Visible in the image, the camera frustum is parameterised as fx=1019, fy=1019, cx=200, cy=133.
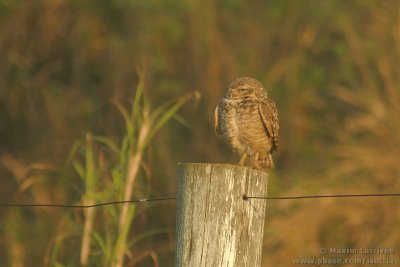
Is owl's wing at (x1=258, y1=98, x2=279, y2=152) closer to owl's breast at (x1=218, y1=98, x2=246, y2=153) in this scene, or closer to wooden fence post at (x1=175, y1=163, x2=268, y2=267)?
owl's breast at (x1=218, y1=98, x2=246, y2=153)

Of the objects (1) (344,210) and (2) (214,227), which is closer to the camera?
(2) (214,227)

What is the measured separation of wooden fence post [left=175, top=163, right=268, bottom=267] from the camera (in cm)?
395

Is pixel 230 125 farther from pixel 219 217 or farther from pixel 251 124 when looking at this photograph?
pixel 219 217

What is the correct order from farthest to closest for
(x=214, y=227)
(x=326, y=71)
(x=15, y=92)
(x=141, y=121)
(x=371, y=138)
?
1. (x=15, y=92)
2. (x=326, y=71)
3. (x=371, y=138)
4. (x=141, y=121)
5. (x=214, y=227)

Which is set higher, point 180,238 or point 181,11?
point 181,11

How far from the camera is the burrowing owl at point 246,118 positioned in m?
6.07

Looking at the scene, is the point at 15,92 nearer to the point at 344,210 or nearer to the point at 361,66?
the point at 361,66

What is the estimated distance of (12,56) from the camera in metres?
13.1

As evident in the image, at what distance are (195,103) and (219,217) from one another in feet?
10.6

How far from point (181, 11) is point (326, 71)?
1.95 m

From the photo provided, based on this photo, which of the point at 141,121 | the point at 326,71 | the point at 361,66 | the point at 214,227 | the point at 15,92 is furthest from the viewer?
the point at 15,92

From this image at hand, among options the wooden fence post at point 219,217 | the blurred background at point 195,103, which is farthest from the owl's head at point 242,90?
the wooden fence post at point 219,217

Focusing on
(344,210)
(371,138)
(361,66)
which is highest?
(361,66)

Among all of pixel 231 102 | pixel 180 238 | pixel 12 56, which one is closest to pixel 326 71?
pixel 12 56
